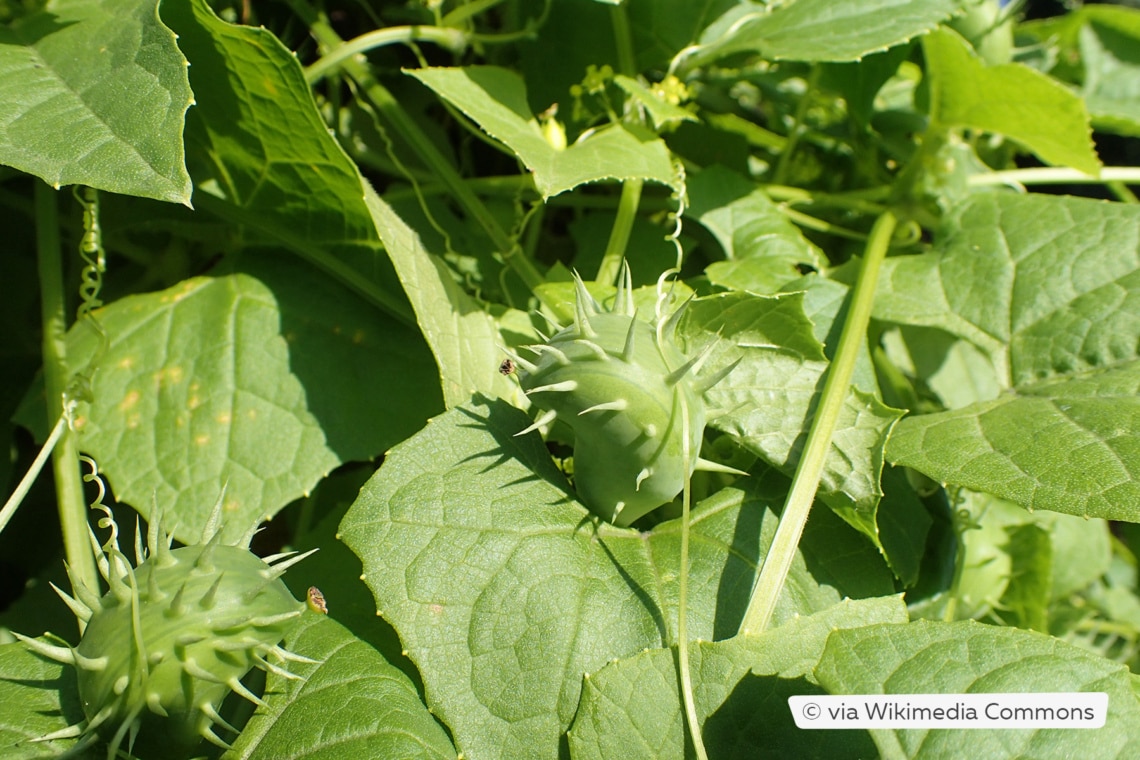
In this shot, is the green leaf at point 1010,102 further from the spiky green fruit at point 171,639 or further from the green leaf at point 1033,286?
the spiky green fruit at point 171,639

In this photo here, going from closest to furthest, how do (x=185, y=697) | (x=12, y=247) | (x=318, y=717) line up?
(x=185, y=697), (x=318, y=717), (x=12, y=247)

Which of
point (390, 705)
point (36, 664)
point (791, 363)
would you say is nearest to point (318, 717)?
point (390, 705)

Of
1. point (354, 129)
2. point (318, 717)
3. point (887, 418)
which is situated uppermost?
point (354, 129)

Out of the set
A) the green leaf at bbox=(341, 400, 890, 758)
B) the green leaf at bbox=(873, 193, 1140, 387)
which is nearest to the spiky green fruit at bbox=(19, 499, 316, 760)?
the green leaf at bbox=(341, 400, 890, 758)

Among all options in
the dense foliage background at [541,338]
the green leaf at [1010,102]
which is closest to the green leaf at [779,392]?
the dense foliage background at [541,338]

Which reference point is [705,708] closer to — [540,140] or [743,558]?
[743,558]

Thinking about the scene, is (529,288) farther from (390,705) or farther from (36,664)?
(36,664)

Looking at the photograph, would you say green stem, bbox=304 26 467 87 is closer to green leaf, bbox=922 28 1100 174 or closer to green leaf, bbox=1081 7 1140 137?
green leaf, bbox=922 28 1100 174
